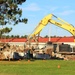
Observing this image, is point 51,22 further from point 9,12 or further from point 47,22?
point 9,12

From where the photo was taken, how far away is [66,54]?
198 feet

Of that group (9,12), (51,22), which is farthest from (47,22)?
(9,12)

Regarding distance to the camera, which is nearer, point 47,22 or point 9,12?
point 9,12

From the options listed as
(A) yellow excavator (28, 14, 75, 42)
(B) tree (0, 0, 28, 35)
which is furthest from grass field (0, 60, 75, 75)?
(A) yellow excavator (28, 14, 75, 42)

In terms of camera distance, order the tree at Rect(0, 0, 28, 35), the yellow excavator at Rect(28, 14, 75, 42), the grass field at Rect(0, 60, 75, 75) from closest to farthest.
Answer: the grass field at Rect(0, 60, 75, 75)
the tree at Rect(0, 0, 28, 35)
the yellow excavator at Rect(28, 14, 75, 42)

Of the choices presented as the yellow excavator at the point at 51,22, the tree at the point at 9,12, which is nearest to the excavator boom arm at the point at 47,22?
the yellow excavator at the point at 51,22

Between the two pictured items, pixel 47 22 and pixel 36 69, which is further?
pixel 47 22

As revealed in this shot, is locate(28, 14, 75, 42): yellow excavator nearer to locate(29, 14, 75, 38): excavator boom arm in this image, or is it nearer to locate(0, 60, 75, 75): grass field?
locate(29, 14, 75, 38): excavator boom arm

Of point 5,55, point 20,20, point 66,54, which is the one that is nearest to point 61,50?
point 66,54

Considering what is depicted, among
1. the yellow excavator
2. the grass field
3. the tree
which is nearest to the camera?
the grass field

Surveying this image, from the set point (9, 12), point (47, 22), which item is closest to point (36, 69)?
point (9, 12)

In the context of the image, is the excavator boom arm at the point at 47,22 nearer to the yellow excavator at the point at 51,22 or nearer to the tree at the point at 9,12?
the yellow excavator at the point at 51,22

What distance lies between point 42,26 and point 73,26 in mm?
6070

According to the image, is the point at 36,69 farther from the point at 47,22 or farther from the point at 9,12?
the point at 47,22
